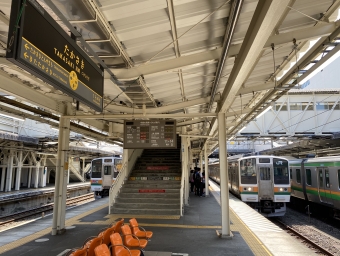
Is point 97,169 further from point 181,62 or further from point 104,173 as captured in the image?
point 181,62

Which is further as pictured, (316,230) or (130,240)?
(316,230)

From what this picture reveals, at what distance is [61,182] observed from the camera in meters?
7.18

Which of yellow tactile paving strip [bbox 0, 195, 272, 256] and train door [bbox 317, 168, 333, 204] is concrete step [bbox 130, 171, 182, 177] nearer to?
yellow tactile paving strip [bbox 0, 195, 272, 256]

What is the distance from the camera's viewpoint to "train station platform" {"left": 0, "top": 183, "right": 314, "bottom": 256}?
5680 mm

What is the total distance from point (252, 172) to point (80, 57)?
425 inches

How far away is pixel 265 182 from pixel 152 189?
5.09 metres

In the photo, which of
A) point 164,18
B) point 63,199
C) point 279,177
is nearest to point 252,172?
point 279,177

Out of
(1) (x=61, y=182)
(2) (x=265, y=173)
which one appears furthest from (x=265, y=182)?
(1) (x=61, y=182)

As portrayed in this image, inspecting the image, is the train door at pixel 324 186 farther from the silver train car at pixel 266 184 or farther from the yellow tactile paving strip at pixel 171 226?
the yellow tactile paving strip at pixel 171 226

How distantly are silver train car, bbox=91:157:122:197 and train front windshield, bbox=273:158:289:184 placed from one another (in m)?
10.4

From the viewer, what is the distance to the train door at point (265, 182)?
11.9 m

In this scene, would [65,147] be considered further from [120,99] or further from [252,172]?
[252,172]

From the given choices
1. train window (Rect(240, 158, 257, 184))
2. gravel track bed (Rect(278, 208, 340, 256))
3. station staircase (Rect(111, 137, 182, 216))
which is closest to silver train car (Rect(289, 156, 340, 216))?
gravel track bed (Rect(278, 208, 340, 256))

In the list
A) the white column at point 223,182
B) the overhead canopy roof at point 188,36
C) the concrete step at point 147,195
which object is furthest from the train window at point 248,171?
the overhead canopy roof at point 188,36
